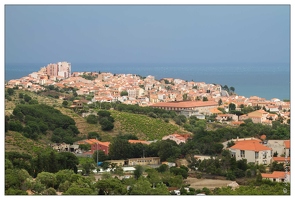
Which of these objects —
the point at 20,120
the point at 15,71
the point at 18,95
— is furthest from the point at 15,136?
the point at 15,71

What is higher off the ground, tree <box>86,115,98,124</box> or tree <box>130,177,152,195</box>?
tree <box>86,115,98,124</box>

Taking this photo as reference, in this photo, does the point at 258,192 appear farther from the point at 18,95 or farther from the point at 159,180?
the point at 18,95

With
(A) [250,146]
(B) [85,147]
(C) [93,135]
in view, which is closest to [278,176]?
(A) [250,146]

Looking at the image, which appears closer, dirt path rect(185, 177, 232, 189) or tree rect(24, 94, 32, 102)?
dirt path rect(185, 177, 232, 189)

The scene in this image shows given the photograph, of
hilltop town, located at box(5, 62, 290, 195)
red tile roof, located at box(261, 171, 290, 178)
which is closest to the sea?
hilltop town, located at box(5, 62, 290, 195)

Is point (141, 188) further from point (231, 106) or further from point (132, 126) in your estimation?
point (231, 106)

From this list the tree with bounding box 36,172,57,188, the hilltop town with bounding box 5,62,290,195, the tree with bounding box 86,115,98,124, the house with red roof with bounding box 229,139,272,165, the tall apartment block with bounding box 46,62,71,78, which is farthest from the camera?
the tall apartment block with bounding box 46,62,71,78

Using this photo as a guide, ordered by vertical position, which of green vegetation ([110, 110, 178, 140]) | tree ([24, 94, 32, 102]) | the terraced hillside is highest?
tree ([24, 94, 32, 102])

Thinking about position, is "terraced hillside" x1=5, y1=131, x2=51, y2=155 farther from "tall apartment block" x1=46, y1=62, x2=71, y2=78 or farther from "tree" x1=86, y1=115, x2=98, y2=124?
"tall apartment block" x1=46, y1=62, x2=71, y2=78
